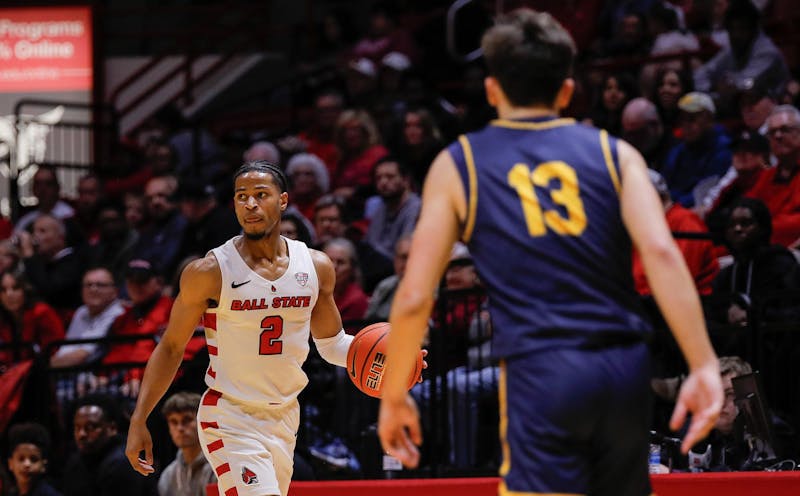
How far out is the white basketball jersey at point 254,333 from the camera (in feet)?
19.3

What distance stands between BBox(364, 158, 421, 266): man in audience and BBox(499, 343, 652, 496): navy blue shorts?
275 inches

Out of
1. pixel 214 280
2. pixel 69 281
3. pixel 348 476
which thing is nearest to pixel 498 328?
pixel 214 280

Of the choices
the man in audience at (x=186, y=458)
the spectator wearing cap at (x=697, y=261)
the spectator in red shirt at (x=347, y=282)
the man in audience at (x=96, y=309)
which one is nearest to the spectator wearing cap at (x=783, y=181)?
the spectator wearing cap at (x=697, y=261)

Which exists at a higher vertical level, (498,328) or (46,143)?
(46,143)

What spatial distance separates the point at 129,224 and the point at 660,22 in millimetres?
5610

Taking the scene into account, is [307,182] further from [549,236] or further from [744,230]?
[549,236]

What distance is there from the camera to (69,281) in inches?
483

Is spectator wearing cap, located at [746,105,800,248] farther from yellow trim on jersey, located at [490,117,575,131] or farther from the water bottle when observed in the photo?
yellow trim on jersey, located at [490,117,575,131]

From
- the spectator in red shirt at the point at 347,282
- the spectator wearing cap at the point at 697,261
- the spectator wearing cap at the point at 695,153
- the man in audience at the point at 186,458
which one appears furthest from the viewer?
the spectator wearing cap at the point at 695,153

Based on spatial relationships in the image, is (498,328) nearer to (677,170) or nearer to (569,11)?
(677,170)

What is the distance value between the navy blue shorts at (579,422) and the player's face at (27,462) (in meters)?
5.80

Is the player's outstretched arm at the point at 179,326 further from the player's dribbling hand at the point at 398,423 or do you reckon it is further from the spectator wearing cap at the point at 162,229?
the spectator wearing cap at the point at 162,229

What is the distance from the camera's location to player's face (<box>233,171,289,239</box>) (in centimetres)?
593

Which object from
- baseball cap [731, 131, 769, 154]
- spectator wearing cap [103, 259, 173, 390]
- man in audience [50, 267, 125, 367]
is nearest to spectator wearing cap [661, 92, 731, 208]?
baseball cap [731, 131, 769, 154]
